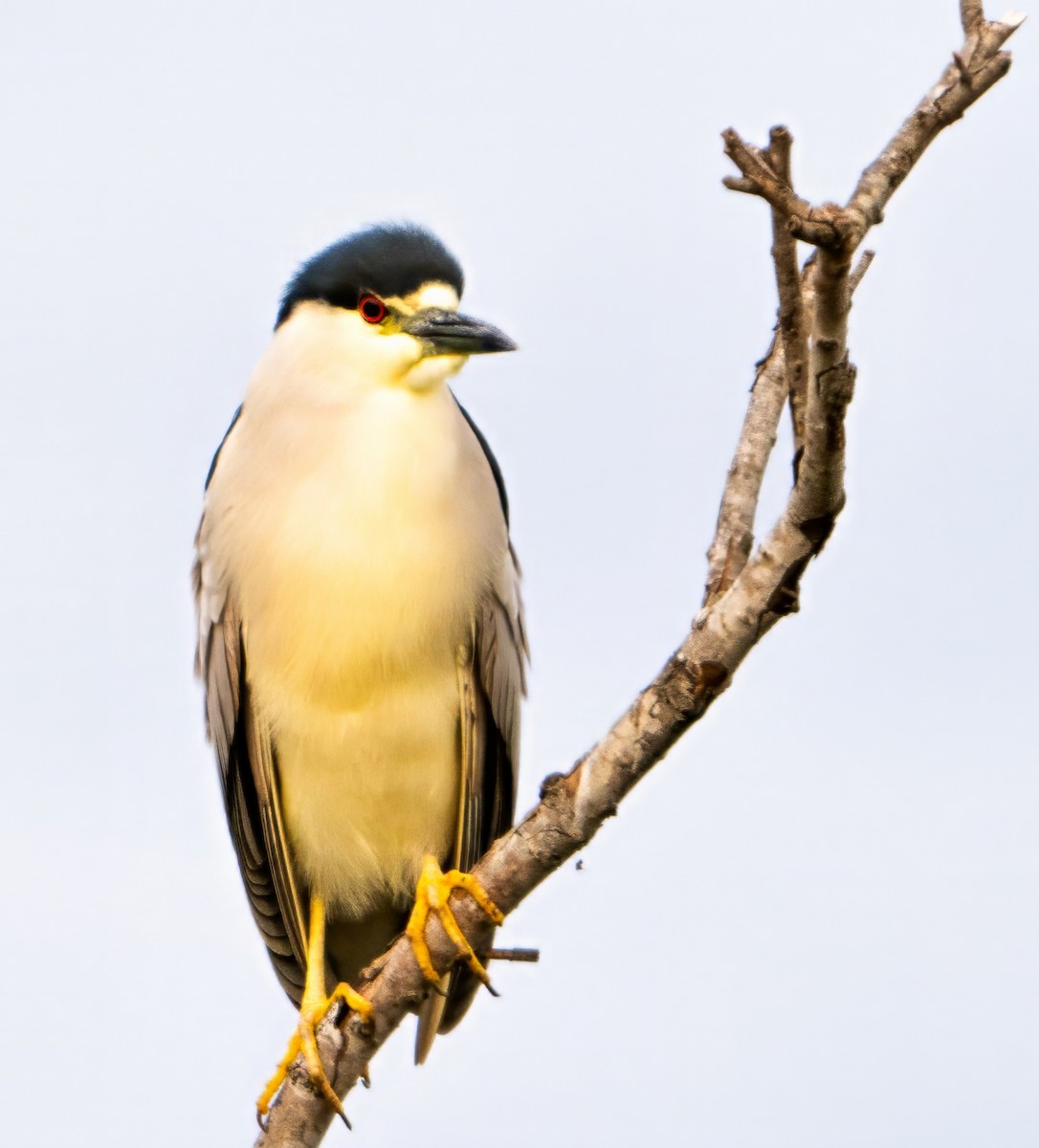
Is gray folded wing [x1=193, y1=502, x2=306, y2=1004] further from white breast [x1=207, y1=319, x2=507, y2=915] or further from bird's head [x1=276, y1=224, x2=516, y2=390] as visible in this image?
bird's head [x1=276, y1=224, x2=516, y2=390]

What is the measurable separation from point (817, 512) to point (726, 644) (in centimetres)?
30

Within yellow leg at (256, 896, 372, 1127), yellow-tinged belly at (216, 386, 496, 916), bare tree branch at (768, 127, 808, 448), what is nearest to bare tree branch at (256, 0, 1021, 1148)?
bare tree branch at (768, 127, 808, 448)

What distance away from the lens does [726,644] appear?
2799mm

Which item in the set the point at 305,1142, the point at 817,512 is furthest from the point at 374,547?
the point at 817,512

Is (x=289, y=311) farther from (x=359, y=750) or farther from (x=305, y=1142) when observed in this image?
(x=305, y=1142)

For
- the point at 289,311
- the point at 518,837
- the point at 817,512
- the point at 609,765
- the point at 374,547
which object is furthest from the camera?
the point at 289,311

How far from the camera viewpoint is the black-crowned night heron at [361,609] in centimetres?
416

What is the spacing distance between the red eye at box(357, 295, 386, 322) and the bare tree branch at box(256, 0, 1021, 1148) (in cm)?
115

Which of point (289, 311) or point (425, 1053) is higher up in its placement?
point (289, 311)

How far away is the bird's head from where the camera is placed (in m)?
4.14

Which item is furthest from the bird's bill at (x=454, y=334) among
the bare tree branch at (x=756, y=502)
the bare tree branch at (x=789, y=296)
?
the bare tree branch at (x=789, y=296)

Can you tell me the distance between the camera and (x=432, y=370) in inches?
164

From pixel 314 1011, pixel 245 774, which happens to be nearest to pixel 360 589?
pixel 245 774

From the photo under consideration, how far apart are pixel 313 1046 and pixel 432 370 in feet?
5.56
